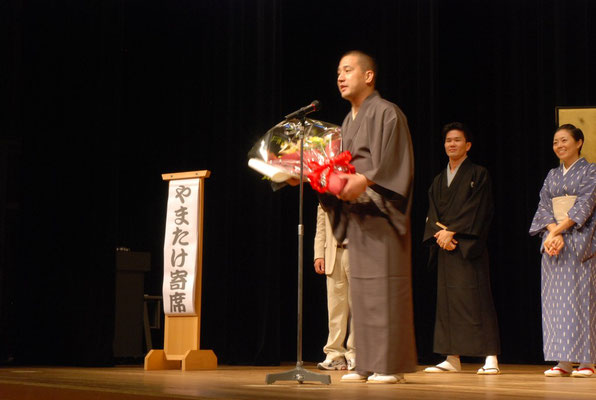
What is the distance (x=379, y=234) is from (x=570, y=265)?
1.67m

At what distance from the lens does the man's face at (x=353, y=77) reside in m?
3.36

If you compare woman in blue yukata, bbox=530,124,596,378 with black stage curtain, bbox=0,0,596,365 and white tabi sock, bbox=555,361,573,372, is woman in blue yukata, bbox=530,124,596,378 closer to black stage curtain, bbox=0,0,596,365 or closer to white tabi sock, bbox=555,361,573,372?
white tabi sock, bbox=555,361,573,372

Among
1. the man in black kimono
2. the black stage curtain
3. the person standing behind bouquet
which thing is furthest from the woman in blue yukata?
the black stage curtain

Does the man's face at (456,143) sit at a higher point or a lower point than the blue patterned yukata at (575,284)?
higher

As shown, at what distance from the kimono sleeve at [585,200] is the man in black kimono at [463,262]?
22.4 inches

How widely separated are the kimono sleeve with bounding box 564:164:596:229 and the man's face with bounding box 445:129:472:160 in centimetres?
77

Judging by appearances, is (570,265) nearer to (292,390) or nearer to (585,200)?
(585,200)

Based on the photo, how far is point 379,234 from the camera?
322 centimetres

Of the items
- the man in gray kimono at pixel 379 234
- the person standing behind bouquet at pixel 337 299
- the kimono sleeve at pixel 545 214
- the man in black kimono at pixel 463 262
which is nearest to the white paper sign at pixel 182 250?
the person standing behind bouquet at pixel 337 299

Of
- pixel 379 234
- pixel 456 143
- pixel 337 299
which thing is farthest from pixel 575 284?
pixel 379 234

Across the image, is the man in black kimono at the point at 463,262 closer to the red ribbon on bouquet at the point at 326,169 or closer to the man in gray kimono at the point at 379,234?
the man in gray kimono at the point at 379,234

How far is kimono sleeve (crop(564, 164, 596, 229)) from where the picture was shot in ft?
14.0

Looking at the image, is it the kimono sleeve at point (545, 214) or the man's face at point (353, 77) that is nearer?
the man's face at point (353, 77)

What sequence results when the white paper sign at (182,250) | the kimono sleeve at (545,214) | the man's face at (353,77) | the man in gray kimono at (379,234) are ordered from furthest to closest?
the white paper sign at (182,250) < the kimono sleeve at (545,214) < the man's face at (353,77) < the man in gray kimono at (379,234)
